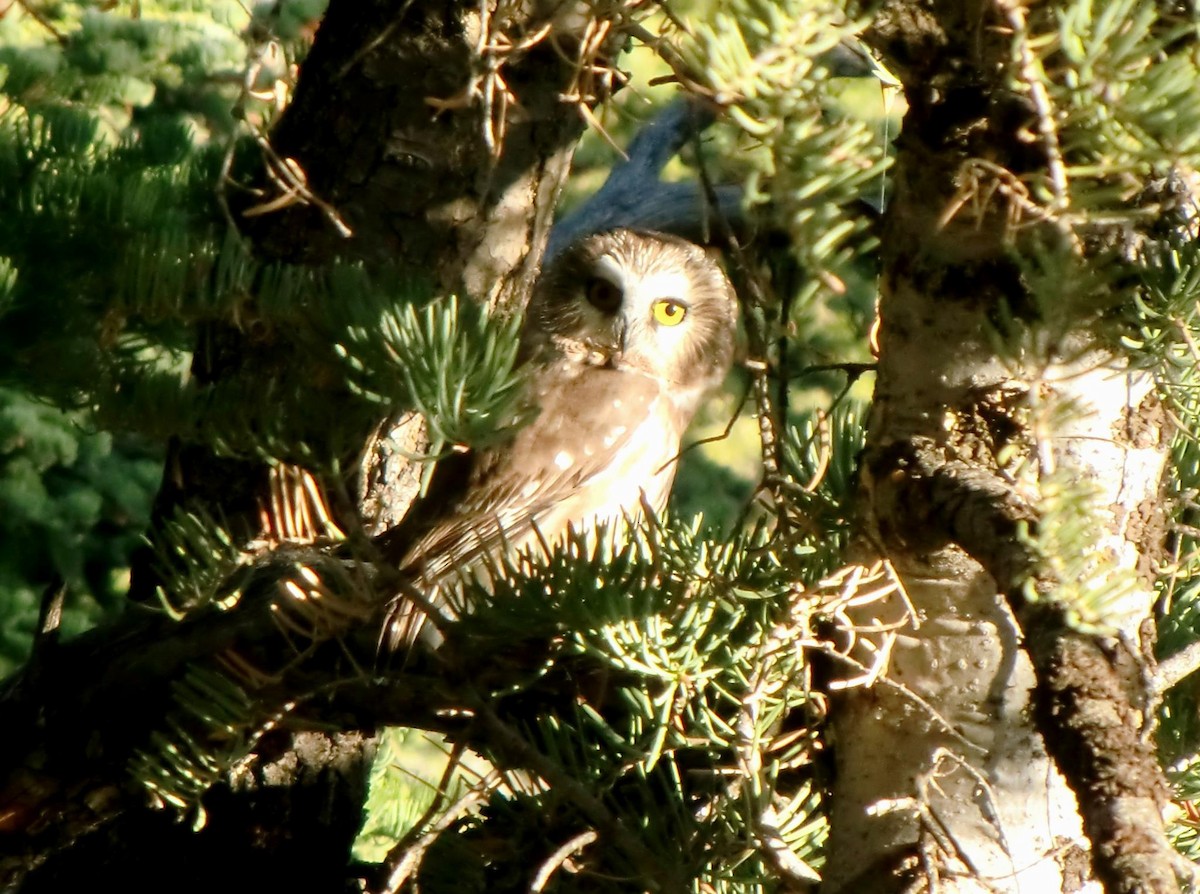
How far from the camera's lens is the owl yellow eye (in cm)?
279

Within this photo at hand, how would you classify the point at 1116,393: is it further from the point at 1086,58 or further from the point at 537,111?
the point at 537,111

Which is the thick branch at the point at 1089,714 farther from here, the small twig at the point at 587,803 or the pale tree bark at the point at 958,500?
the small twig at the point at 587,803

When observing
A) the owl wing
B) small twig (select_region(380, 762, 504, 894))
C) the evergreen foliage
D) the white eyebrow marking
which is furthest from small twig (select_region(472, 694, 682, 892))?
the white eyebrow marking

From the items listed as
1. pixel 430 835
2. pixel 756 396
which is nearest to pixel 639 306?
pixel 430 835

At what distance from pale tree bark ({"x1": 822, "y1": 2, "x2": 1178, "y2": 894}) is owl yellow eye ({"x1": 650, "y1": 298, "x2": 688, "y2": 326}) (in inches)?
66.3

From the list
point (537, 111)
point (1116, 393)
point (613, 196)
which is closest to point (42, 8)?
point (613, 196)

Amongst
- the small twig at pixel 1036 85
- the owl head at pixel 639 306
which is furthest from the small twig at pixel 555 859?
the owl head at pixel 639 306

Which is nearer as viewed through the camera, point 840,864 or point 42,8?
point 840,864

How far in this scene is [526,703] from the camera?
4.75ft

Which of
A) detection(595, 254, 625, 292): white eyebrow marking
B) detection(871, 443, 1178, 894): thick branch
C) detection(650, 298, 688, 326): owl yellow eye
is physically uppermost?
detection(871, 443, 1178, 894): thick branch

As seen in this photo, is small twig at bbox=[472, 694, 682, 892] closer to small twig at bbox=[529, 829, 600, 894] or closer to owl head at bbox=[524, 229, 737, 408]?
small twig at bbox=[529, 829, 600, 894]

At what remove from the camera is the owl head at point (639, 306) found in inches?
107

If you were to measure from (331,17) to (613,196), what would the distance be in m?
1.29

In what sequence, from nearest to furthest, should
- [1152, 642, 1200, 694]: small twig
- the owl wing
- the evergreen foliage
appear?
the evergreen foliage → [1152, 642, 1200, 694]: small twig → the owl wing
